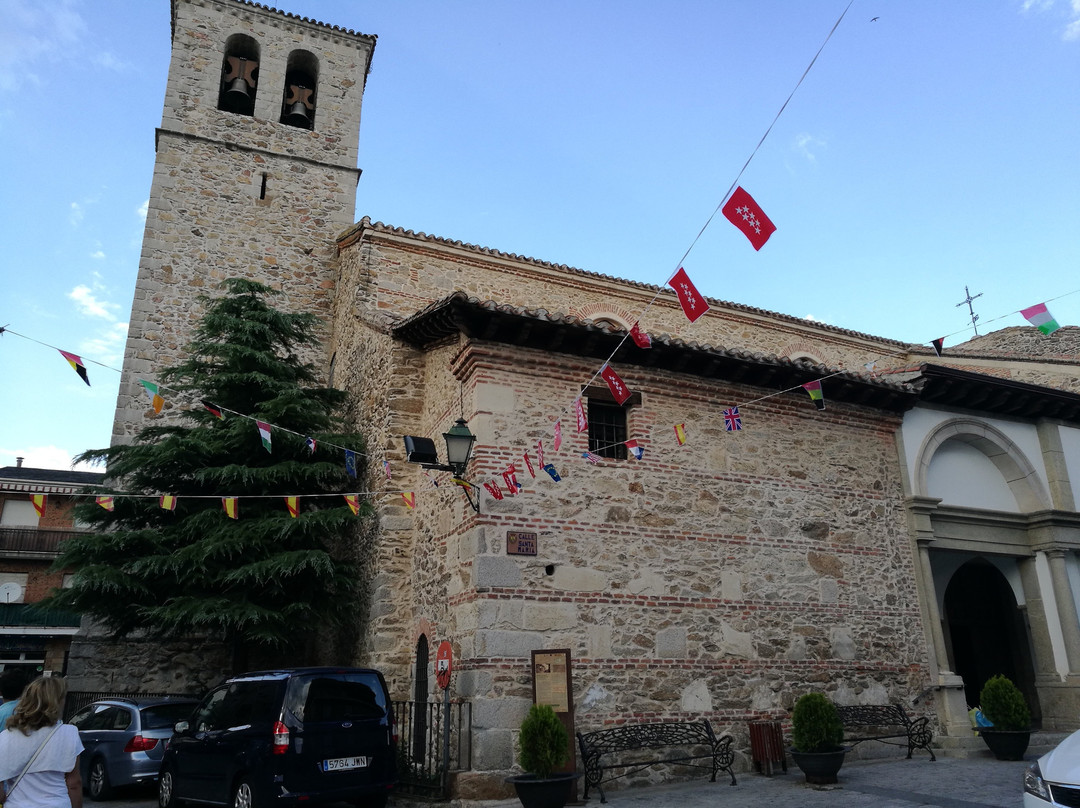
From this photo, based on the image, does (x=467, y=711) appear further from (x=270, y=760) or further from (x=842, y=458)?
(x=842, y=458)

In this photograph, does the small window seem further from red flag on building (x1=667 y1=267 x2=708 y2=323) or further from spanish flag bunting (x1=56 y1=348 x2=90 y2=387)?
red flag on building (x1=667 y1=267 x2=708 y2=323)

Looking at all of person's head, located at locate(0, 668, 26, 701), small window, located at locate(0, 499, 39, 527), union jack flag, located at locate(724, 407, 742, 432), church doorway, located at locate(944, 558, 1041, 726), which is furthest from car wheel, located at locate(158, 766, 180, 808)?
small window, located at locate(0, 499, 39, 527)

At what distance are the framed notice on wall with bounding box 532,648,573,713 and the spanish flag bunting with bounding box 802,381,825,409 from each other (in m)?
4.68

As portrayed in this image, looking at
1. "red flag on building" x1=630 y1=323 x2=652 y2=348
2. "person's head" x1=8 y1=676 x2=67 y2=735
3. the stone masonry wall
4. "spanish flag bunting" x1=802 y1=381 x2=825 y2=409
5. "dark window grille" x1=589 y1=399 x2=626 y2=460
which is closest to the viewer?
"person's head" x1=8 y1=676 x2=67 y2=735

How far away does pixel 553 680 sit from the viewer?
8.84 meters

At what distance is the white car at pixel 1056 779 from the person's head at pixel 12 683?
6759 millimetres

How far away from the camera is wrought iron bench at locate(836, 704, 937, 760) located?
10.6 metres

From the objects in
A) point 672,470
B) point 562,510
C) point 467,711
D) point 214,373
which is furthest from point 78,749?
point 214,373

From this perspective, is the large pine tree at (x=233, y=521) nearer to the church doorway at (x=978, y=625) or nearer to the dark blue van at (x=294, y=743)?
the dark blue van at (x=294, y=743)

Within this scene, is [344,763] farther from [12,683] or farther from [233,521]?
[233,521]

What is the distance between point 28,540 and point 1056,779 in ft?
92.7

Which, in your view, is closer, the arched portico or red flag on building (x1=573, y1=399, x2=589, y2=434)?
red flag on building (x1=573, y1=399, x2=589, y2=434)

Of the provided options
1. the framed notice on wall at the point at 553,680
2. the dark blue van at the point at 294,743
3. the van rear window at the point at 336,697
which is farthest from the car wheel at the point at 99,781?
the framed notice on wall at the point at 553,680

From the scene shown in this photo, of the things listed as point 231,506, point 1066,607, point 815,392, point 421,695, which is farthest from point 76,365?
point 1066,607
